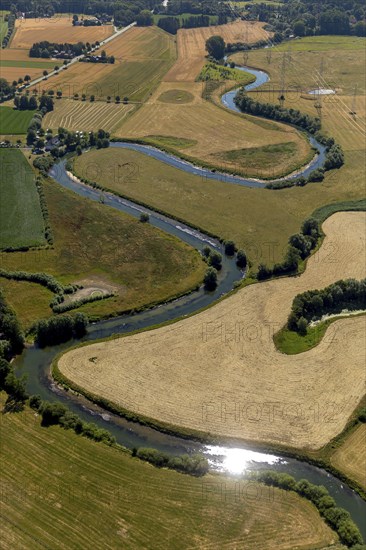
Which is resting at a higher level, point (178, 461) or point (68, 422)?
point (68, 422)

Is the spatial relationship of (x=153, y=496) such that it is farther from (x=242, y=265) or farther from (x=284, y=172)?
(x=284, y=172)

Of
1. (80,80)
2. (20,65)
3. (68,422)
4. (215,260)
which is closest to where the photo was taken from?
(68,422)

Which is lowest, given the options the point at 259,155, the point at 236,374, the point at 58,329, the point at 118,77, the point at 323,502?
the point at 323,502

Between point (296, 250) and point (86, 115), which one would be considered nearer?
point (296, 250)

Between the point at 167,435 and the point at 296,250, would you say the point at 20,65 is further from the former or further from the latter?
the point at 167,435

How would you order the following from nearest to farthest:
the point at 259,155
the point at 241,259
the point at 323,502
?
1. the point at 323,502
2. the point at 241,259
3. the point at 259,155

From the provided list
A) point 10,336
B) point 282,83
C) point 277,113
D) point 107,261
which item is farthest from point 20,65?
point 10,336

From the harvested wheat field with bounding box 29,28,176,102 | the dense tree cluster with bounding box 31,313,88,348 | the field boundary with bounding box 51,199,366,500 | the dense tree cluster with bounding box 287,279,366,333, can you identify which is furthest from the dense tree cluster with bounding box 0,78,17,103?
the dense tree cluster with bounding box 287,279,366,333
